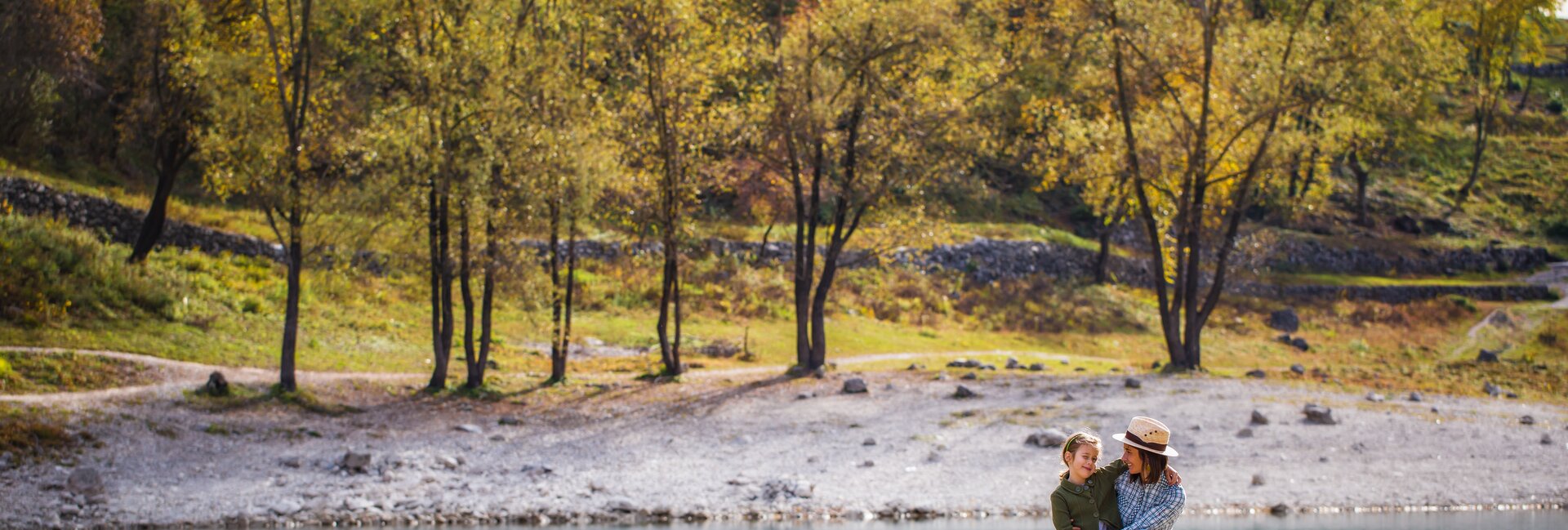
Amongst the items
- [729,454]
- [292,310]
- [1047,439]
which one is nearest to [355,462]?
[729,454]

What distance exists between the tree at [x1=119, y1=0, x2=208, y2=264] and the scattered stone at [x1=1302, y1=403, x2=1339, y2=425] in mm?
28092

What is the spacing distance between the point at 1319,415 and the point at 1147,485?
21.5 m

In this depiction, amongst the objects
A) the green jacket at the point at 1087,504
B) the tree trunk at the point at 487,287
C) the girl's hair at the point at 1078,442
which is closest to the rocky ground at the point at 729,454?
the tree trunk at the point at 487,287

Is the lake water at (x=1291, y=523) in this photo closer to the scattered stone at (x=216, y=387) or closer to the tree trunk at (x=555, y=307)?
the scattered stone at (x=216, y=387)

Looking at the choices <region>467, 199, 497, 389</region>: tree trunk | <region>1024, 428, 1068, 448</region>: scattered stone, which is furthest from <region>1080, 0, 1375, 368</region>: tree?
<region>467, 199, 497, 389</region>: tree trunk

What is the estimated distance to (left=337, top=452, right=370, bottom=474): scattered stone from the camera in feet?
76.7

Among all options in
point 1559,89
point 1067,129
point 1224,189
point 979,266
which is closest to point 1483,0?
point 1224,189

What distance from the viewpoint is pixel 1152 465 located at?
8750 mm

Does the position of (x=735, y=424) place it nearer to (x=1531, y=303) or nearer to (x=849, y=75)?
(x=849, y=75)

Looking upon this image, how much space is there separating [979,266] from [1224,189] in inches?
855

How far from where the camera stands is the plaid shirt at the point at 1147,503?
28.6 feet

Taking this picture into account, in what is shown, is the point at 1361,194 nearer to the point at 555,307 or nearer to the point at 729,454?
the point at 555,307

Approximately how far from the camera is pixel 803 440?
27797mm

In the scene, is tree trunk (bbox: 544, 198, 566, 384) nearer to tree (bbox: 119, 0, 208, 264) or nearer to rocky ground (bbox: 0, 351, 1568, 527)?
rocky ground (bbox: 0, 351, 1568, 527)
